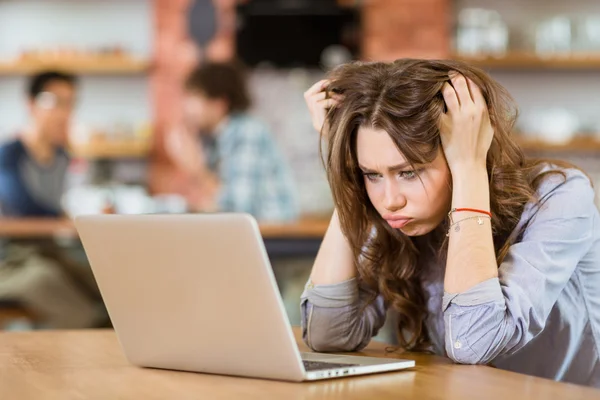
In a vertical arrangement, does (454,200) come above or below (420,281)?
above

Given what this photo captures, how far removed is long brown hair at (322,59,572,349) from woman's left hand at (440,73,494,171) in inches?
0.6

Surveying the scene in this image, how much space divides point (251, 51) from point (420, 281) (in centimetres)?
487

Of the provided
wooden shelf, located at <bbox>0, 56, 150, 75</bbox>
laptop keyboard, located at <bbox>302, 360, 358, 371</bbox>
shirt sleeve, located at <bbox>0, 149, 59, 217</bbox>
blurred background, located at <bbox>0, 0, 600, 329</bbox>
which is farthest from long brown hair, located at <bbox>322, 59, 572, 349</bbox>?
wooden shelf, located at <bbox>0, 56, 150, 75</bbox>

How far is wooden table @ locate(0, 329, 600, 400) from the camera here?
3.60ft


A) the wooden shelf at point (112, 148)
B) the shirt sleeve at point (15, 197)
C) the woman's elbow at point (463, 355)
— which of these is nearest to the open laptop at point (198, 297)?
the woman's elbow at point (463, 355)

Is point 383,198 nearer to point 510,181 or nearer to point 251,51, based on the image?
point 510,181

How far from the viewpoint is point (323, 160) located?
62.9 inches

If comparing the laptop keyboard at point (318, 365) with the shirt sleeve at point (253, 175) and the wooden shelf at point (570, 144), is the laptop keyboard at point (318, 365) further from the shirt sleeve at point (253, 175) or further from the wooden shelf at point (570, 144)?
the wooden shelf at point (570, 144)

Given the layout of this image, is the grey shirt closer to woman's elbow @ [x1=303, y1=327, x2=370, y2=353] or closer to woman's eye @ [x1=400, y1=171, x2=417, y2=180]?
woman's elbow @ [x1=303, y1=327, x2=370, y2=353]

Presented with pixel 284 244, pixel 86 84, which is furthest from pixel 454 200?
pixel 86 84

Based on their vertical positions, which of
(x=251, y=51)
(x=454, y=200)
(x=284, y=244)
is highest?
(x=454, y=200)

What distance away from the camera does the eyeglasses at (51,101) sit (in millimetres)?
4902

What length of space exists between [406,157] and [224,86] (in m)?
3.17

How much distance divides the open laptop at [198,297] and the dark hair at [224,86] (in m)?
3.17
